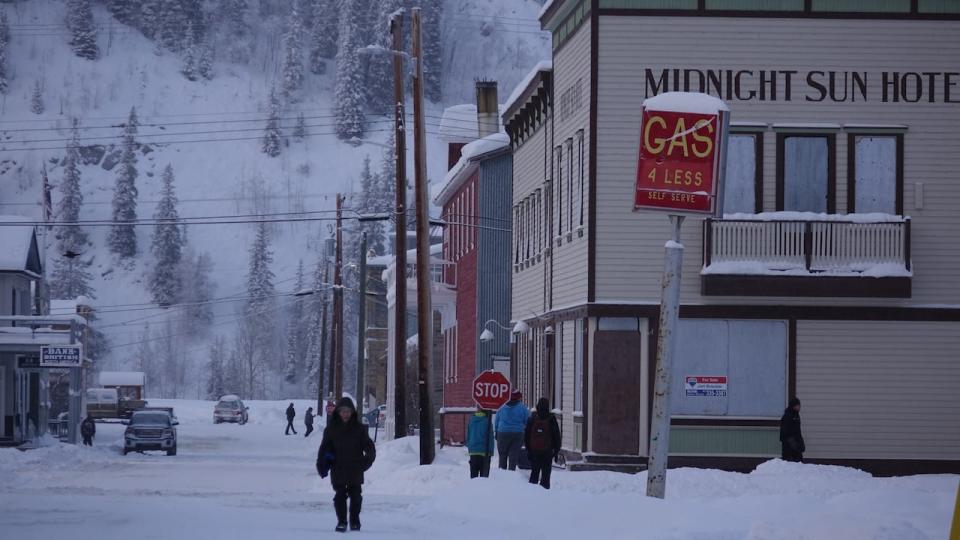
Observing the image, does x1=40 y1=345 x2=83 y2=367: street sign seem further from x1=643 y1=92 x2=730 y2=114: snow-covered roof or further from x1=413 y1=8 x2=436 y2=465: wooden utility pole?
x1=643 y1=92 x2=730 y2=114: snow-covered roof

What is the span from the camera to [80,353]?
55.1 m

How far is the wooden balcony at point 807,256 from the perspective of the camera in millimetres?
31172

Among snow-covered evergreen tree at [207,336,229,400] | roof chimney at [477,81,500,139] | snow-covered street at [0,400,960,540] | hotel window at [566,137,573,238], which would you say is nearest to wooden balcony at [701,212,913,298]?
snow-covered street at [0,400,960,540]

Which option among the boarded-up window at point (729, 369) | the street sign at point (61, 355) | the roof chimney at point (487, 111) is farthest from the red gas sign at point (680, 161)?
the roof chimney at point (487, 111)

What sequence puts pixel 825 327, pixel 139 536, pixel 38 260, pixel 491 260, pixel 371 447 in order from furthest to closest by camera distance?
1. pixel 38 260
2. pixel 491 260
3. pixel 825 327
4. pixel 371 447
5. pixel 139 536

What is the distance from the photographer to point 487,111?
58.9m

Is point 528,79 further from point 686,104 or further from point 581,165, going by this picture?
point 686,104

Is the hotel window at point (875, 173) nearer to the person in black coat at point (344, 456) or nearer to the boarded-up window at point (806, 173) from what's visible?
the boarded-up window at point (806, 173)

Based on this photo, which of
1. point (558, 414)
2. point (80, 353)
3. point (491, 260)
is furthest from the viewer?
point (80, 353)

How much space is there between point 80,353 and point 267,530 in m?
38.4

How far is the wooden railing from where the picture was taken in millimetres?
31219

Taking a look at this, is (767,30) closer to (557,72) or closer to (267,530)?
(557,72)

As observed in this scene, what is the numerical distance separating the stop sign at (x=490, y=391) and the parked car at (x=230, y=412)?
253 feet

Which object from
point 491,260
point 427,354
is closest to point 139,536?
point 427,354
